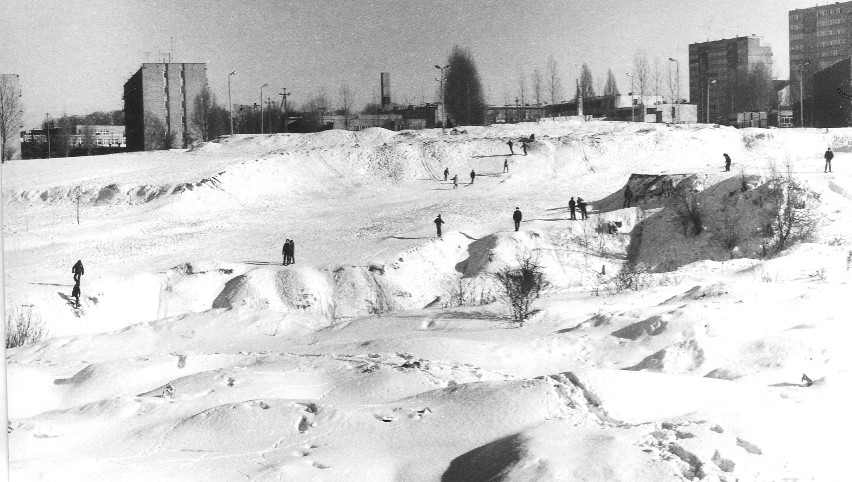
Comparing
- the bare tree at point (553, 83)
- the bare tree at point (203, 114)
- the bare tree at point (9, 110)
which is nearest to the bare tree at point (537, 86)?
the bare tree at point (553, 83)

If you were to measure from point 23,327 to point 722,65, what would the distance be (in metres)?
8.15

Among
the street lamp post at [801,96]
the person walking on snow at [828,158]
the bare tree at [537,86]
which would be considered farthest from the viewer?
the person walking on snow at [828,158]

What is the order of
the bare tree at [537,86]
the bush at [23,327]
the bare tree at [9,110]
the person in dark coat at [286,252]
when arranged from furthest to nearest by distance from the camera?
1. the person in dark coat at [286,252]
2. the bush at [23,327]
3. the bare tree at [537,86]
4. the bare tree at [9,110]

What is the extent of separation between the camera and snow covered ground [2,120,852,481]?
184 inches

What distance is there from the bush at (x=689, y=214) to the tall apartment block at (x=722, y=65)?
19.2 feet

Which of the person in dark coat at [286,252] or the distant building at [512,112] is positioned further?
the person in dark coat at [286,252]

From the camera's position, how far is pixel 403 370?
21.0 feet

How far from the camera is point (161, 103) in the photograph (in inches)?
714

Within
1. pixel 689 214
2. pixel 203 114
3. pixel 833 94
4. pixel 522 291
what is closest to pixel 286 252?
pixel 522 291

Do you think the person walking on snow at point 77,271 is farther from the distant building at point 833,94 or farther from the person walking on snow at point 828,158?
the person walking on snow at point 828,158

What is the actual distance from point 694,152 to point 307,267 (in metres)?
15.0

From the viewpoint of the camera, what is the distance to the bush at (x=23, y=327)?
925 centimetres

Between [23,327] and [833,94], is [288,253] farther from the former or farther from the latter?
Answer: [833,94]

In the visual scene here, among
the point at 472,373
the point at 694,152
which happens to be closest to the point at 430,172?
the point at 694,152
